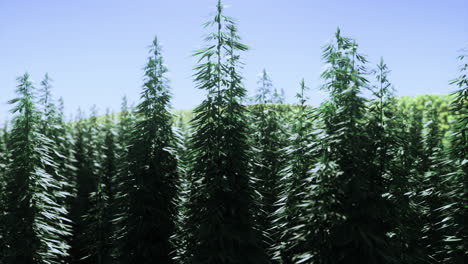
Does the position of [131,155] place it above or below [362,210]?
above

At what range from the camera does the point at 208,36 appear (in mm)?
10148

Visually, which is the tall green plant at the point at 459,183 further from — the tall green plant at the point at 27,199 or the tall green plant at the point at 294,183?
the tall green plant at the point at 27,199

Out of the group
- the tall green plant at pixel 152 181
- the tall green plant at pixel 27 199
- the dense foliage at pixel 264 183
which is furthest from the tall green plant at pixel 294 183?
the tall green plant at pixel 27 199

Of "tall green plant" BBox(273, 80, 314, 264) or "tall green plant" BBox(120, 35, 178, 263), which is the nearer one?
"tall green plant" BBox(273, 80, 314, 264)

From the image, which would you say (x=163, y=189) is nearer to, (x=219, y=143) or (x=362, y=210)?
(x=219, y=143)

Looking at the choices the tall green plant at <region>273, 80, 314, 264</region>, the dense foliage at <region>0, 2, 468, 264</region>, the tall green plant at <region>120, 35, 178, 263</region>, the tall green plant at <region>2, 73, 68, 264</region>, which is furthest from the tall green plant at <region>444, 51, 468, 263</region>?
the tall green plant at <region>2, 73, 68, 264</region>

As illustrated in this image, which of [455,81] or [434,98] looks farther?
[434,98]

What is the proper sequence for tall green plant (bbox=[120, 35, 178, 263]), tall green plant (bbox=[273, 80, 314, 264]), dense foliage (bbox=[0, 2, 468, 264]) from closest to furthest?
1. dense foliage (bbox=[0, 2, 468, 264])
2. tall green plant (bbox=[273, 80, 314, 264])
3. tall green plant (bbox=[120, 35, 178, 263])

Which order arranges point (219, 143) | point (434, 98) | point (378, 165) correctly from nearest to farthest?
1. point (378, 165)
2. point (219, 143)
3. point (434, 98)

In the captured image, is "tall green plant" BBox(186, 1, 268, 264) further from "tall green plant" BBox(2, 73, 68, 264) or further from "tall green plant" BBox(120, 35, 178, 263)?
"tall green plant" BBox(2, 73, 68, 264)

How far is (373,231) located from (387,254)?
1.82 ft

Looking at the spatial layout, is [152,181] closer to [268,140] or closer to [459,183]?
[268,140]

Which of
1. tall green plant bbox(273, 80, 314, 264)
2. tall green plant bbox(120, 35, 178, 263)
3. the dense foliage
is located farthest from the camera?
tall green plant bbox(120, 35, 178, 263)

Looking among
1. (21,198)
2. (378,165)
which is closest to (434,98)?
(378,165)
